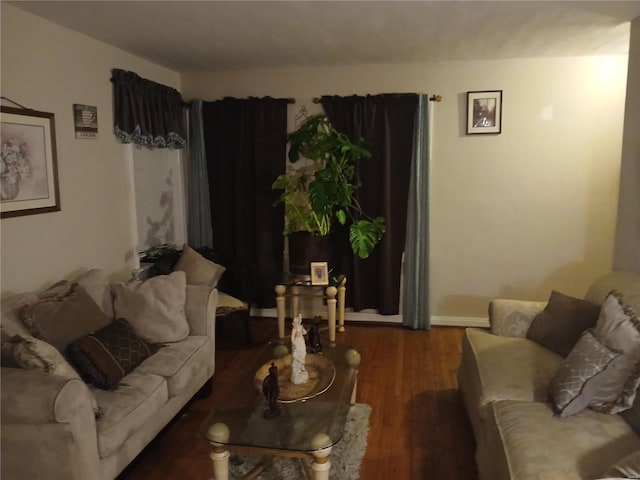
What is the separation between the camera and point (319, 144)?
4332 millimetres

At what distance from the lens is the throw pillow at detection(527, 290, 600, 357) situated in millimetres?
2742

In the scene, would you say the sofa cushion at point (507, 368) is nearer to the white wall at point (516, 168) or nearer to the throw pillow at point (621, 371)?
the throw pillow at point (621, 371)

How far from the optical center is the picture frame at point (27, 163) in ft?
9.19

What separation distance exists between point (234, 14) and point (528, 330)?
2.62 m

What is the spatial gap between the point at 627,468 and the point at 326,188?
2.94 m

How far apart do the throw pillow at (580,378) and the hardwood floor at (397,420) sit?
64 cm

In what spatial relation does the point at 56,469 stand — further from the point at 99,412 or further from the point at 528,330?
the point at 528,330

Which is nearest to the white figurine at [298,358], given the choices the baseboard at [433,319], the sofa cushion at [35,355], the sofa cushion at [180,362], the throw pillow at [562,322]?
the sofa cushion at [180,362]

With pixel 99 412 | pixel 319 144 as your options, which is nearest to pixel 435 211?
pixel 319 144

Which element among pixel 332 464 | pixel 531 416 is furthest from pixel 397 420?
pixel 531 416

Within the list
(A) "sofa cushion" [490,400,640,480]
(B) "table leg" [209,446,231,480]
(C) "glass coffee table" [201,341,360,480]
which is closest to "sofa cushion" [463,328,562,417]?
(A) "sofa cushion" [490,400,640,480]

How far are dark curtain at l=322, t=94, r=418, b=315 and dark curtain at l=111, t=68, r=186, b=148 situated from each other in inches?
54.0

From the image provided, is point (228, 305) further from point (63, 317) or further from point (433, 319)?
point (433, 319)

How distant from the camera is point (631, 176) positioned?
10.3 ft
